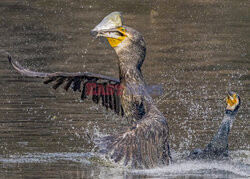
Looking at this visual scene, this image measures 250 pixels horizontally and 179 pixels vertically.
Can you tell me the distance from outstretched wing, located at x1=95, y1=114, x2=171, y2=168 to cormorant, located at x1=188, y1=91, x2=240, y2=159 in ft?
4.26

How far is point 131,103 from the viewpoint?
797cm

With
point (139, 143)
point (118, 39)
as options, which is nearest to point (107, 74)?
point (118, 39)

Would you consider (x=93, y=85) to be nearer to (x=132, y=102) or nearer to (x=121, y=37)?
(x=132, y=102)

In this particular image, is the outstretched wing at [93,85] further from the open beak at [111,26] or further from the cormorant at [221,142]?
the cormorant at [221,142]

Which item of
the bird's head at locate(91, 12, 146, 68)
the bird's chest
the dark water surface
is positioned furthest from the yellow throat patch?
the dark water surface

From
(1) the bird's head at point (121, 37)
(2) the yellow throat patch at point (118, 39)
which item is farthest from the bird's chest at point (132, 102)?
(2) the yellow throat patch at point (118, 39)

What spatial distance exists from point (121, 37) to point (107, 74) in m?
5.38

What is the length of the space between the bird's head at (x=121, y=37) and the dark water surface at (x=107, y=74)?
1.24 meters

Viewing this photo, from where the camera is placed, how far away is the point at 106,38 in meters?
7.79

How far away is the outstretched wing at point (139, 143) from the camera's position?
23.4 feet

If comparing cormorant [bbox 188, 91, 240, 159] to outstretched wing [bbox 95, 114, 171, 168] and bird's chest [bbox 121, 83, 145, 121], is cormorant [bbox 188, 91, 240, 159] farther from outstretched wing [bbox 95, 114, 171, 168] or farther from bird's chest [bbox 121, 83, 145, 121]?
outstretched wing [bbox 95, 114, 171, 168]

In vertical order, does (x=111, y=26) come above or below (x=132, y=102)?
above

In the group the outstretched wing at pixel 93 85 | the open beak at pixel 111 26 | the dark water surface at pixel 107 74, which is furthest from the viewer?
the dark water surface at pixel 107 74

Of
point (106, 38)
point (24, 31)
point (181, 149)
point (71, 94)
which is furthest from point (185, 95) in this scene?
point (24, 31)
